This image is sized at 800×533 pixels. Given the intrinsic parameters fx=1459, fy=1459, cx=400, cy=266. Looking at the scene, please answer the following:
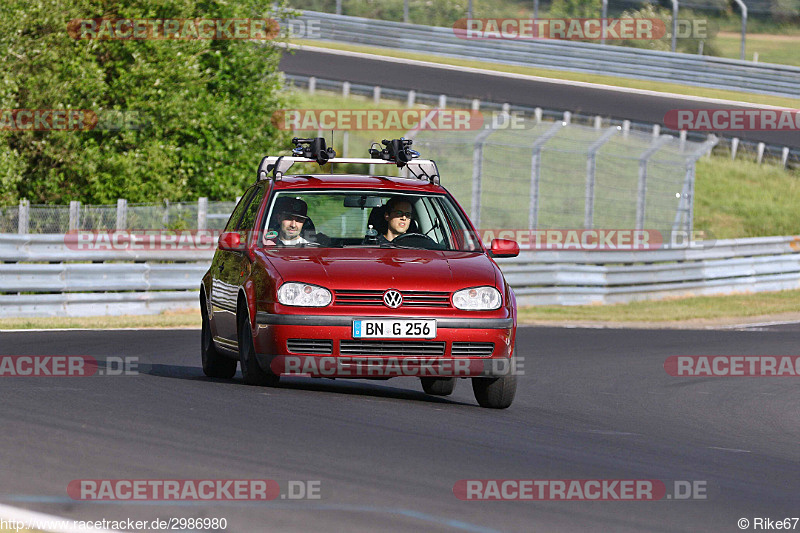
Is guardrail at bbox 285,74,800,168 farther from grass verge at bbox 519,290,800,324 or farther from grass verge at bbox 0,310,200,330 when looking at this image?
grass verge at bbox 0,310,200,330

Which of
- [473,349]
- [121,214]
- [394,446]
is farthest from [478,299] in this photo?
[121,214]

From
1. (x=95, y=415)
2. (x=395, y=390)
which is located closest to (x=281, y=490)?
(x=95, y=415)

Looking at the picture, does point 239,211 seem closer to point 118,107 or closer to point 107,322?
point 107,322

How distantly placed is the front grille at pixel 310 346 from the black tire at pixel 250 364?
18.4 inches

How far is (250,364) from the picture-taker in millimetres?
10227

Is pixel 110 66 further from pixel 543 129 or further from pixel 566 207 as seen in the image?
pixel 566 207

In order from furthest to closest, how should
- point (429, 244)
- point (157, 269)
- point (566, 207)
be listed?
point (566, 207), point (157, 269), point (429, 244)

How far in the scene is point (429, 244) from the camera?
1084 centimetres

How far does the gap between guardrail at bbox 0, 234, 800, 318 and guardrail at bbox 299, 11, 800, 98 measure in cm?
1445

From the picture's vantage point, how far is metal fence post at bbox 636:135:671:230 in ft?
86.9

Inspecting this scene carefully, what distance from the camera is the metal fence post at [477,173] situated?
2467 centimetres

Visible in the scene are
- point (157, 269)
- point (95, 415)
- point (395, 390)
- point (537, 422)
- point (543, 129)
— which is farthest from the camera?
point (543, 129)

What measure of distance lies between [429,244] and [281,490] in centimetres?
461

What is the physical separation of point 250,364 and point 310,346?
0.76m
